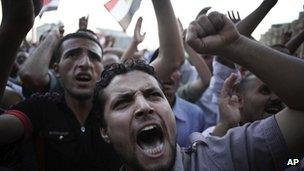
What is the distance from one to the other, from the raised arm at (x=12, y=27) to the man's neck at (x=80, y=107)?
1.09 meters

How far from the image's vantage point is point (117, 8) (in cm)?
311

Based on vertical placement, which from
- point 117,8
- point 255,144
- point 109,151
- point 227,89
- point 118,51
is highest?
point 117,8

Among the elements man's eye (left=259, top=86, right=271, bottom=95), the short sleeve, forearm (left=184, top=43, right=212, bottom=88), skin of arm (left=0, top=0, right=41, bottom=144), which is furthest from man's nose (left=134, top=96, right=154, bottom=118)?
forearm (left=184, top=43, right=212, bottom=88)

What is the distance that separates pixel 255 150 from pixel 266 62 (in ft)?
1.40

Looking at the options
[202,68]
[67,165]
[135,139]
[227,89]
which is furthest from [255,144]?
[202,68]

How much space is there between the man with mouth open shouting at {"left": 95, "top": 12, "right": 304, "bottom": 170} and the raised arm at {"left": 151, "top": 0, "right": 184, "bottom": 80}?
0.77 m

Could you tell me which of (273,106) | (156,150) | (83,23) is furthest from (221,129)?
(83,23)

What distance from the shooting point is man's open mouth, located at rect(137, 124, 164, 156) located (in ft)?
6.96

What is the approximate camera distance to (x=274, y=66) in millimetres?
1880

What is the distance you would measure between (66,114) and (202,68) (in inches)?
79.5

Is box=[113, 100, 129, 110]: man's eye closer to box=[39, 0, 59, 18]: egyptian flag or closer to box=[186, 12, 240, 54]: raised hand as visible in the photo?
box=[186, 12, 240, 54]: raised hand

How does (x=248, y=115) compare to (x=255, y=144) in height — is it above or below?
below

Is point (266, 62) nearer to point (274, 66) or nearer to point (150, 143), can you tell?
point (274, 66)

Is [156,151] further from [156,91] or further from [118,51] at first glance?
[118,51]
